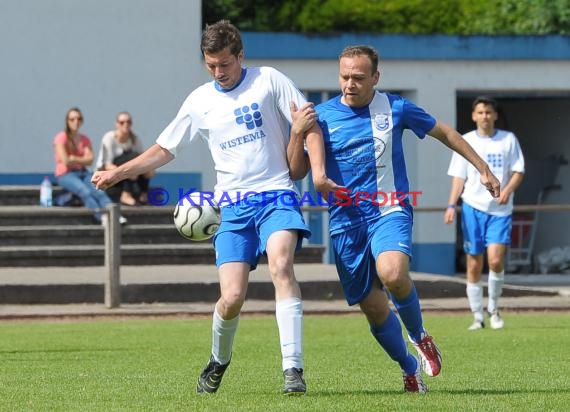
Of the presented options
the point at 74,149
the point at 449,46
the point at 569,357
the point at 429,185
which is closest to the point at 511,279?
the point at 429,185

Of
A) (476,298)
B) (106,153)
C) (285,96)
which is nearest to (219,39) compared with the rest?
(285,96)

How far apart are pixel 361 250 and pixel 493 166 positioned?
6.22 metres

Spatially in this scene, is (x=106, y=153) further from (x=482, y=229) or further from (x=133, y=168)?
(x=133, y=168)

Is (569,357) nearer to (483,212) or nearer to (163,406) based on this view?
(483,212)

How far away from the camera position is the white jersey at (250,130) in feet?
27.2

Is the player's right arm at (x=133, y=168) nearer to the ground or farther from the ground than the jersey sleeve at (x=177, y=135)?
nearer to the ground

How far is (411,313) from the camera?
8.47 metres

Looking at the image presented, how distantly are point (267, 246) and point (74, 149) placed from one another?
1296 centimetres

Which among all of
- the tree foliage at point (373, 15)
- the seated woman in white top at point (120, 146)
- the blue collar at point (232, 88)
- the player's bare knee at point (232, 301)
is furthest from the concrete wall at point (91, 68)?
the player's bare knee at point (232, 301)

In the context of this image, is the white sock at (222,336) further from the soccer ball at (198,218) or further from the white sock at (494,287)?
the white sock at (494,287)

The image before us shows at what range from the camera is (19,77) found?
2305 centimetres

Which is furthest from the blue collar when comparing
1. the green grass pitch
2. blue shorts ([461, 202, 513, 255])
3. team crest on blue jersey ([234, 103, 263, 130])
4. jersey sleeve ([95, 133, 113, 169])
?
jersey sleeve ([95, 133, 113, 169])

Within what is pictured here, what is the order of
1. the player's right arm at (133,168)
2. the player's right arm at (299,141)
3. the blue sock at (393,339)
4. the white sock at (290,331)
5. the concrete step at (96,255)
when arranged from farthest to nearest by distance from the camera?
the concrete step at (96,255)
the blue sock at (393,339)
the player's right arm at (133,168)
the player's right arm at (299,141)
the white sock at (290,331)

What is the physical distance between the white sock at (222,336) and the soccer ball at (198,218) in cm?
51
